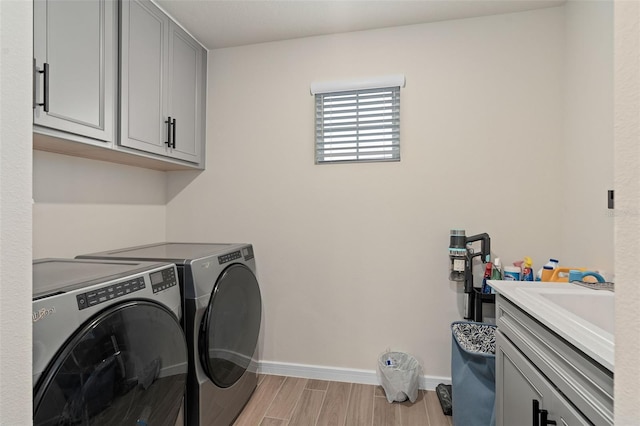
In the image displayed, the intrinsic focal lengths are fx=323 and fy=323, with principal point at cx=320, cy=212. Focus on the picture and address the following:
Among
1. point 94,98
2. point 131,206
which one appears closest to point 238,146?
point 131,206

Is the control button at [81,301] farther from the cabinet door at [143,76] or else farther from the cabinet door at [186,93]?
the cabinet door at [186,93]

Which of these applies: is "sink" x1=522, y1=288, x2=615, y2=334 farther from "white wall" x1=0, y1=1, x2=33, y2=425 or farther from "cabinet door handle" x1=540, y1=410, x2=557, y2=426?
"white wall" x1=0, y1=1, x2=33, y2=425

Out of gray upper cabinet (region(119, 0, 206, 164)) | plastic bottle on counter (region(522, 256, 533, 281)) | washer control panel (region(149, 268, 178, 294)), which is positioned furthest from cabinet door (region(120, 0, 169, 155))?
plastic bottle on counter (region(522, 256, 533, 281))

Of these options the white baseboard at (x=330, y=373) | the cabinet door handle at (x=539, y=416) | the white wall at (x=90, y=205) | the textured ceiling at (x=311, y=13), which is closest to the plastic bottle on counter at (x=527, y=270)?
the white baseboard at (x=330, y=373)

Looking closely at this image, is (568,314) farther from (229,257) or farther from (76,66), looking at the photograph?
(76,66)

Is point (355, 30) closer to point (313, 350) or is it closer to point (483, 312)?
point (483, 312)

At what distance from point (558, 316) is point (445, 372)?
137 cm

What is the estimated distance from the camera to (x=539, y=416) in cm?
102

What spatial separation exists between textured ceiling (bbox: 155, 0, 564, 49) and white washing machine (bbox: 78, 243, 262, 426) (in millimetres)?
1479

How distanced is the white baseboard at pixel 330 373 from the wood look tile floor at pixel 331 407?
4 cm

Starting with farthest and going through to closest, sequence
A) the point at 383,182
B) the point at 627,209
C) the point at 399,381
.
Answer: the point at 383,182 → the point at 399,381 → the point at 627,209

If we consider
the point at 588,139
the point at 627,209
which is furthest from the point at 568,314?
the point at 588,139

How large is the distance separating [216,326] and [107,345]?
0.63 meters

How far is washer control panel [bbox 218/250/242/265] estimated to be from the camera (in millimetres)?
1776
